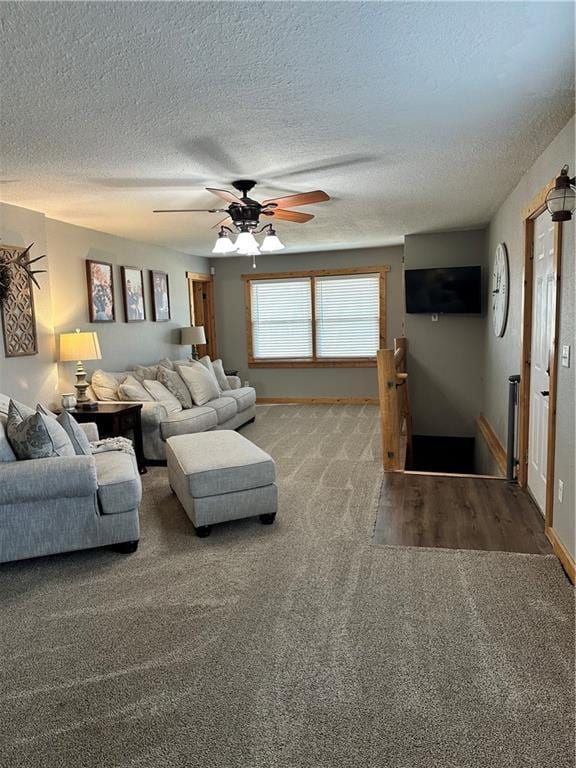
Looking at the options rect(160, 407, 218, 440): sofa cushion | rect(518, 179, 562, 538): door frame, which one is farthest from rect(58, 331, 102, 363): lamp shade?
rect(518, 179, 562, 538): door frame

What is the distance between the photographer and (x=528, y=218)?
3.86 metres

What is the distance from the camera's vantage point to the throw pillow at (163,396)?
18.0 ft

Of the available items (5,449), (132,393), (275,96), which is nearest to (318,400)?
(132,393)

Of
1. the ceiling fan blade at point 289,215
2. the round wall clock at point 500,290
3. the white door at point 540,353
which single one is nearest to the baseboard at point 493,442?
the white door at point 540,353

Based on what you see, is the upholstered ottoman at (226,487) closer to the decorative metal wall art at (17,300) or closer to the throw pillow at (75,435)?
the throw pillow at (75,435)

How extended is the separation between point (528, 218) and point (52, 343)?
164 inches

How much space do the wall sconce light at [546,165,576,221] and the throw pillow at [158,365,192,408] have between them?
418cm

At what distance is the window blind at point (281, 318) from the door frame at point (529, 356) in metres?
4.81

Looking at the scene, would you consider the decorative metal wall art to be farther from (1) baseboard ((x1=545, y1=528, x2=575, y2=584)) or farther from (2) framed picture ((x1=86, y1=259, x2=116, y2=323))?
(1) baseboard ((x1=545, y1=528, x2=575, y2=584))

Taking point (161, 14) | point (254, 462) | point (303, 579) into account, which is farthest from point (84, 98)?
point (303, 579)

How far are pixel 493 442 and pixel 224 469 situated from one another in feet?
10.5

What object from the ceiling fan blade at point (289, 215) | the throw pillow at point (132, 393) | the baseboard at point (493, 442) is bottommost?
the baseboard at point (493, 442)

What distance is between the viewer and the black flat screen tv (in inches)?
254

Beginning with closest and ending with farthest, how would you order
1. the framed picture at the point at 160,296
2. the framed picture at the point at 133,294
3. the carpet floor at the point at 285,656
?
1. the carpet floor at the point at 285,656
2. the framed picture at the point at 133,294
3. the framed picture at the point at 160,296
